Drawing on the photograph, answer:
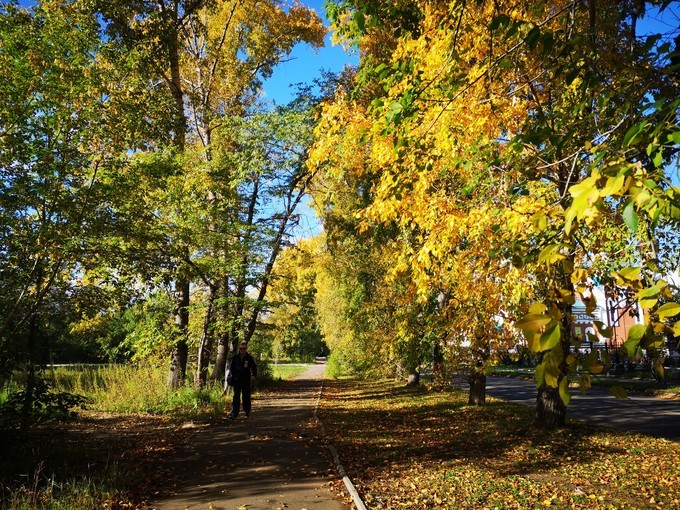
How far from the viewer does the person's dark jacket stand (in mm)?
11469

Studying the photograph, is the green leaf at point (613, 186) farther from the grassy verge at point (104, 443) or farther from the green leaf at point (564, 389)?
the grassy verge at point (104, 443)

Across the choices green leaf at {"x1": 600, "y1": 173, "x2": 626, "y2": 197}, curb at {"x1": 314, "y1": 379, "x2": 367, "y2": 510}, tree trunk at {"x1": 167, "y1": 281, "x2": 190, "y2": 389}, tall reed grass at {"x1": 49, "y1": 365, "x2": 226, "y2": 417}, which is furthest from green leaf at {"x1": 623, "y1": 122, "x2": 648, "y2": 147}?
tree trunk at {"x1": 167, "y1": 281, "x2": 190, "y2": 389}

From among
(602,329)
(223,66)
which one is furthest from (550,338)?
(223,66)

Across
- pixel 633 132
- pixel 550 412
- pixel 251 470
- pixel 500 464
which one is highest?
pixel 633 132

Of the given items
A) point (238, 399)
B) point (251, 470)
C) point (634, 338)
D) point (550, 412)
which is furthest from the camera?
point (238, 399)

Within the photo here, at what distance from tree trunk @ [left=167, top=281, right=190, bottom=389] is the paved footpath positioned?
560 centimetres

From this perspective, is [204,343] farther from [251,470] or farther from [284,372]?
[284,372]

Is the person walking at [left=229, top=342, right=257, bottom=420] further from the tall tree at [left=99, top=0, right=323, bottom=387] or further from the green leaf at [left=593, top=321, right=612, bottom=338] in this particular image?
the green leaf at [left=593, top=321, right=612, bottom=338]

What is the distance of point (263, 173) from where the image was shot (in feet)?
55.1

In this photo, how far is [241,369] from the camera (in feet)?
37.8

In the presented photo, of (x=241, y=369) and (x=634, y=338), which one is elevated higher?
(x=634, y=338)

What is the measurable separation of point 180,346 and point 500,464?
38.9 ft

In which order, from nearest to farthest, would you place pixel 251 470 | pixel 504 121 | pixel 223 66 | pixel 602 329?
pixel 602 329, pixel 504 121, pixel 251 470, pixel 223 66

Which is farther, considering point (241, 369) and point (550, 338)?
point (241, 369)
